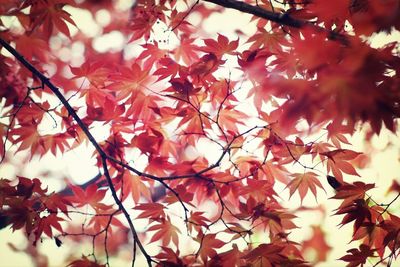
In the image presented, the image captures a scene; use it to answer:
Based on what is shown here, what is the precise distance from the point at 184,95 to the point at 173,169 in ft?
1.47

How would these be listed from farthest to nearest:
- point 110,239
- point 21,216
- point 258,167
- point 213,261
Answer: point 110,239 < point 258,167 < point 21,216 < point 213,261

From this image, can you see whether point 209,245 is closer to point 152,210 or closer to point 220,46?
point 152,210

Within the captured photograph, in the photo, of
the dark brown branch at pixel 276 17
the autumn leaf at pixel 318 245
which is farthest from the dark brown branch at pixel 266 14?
the autumn leaf at pixel 318 245

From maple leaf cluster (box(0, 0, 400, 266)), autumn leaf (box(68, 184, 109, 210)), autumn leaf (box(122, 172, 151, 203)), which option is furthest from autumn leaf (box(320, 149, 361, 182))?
autumn leaf (box(68, 184, 109, 210))

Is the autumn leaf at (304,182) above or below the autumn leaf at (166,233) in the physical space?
above

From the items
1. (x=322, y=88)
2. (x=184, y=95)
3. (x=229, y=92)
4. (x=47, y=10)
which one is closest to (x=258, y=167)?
(x=229, y=92)

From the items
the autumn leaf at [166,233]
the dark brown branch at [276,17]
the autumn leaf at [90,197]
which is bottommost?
the autumn leaf at [166,233]

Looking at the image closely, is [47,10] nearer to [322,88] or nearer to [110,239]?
[322,88]

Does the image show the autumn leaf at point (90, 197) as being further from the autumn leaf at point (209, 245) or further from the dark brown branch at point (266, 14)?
the dark brown branch at point (266, 14)

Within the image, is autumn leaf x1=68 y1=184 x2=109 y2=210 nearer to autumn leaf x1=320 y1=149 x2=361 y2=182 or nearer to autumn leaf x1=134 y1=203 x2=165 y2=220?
autumn leaf x1=134 y1=203 x2=165 y2=220

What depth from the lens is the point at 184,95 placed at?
5.75 ft

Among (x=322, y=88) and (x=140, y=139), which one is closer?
(x=322, y=88)

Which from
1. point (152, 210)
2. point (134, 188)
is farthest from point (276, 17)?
point (134, 188)

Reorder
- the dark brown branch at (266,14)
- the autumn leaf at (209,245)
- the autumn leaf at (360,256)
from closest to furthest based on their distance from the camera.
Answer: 1. the dark brown branch at (266,14)
2. the autumn leaf at (360,256)
3. the autumn leaf at (209,245)
